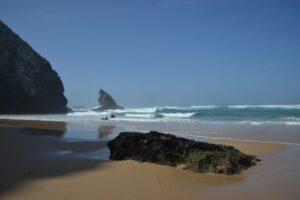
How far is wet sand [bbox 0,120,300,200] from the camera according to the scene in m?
5.88

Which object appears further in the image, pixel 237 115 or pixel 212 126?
pixel 237 115

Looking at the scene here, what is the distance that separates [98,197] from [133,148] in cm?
348

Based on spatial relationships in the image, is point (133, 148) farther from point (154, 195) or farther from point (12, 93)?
point (12, 93)

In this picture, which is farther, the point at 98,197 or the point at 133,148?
the point at 133,148

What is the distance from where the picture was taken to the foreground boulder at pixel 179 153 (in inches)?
303

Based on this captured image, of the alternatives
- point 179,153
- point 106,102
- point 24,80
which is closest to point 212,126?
point 179,153

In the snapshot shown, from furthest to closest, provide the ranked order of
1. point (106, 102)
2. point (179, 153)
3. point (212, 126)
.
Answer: point (106, 102), point (212, 126), point (179, 153)

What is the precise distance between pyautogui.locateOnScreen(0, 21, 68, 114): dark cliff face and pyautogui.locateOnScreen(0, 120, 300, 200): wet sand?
144ft

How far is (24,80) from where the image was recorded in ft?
171

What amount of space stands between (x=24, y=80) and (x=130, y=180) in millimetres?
49538

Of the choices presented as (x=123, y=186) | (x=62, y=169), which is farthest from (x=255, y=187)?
(x=62, y=169)

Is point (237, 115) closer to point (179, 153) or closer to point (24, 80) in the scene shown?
point (179, 153)

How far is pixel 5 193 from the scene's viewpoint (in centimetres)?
592

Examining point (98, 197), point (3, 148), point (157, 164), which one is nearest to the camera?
point (98, 197)
